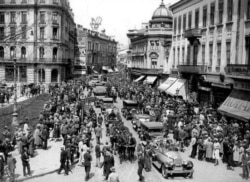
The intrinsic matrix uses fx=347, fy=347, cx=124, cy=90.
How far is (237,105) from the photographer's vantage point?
27.1 meters

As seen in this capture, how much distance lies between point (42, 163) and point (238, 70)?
661 inches

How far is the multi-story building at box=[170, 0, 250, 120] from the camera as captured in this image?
28.0 m

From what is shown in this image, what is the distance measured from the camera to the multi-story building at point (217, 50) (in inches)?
1102

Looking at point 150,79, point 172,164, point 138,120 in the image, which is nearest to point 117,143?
point 172,164

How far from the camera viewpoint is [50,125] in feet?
81.8

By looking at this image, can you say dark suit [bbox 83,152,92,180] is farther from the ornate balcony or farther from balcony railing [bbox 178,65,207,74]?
the ornate balcony

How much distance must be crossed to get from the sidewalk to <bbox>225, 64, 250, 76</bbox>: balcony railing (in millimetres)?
14651

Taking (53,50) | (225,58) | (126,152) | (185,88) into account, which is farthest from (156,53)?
(126,152)

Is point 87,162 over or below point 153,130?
below

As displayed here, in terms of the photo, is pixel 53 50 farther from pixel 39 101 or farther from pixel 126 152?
pixel 126 152

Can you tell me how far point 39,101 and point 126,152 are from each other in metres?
26.0

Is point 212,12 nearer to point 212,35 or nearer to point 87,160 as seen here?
point 212,35

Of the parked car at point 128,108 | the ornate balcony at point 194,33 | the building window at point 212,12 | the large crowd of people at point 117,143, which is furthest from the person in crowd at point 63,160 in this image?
the ornate balcony at point 194,33

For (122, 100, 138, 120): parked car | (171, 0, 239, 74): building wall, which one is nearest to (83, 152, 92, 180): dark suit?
(122, 100, 138, 120): parked car
